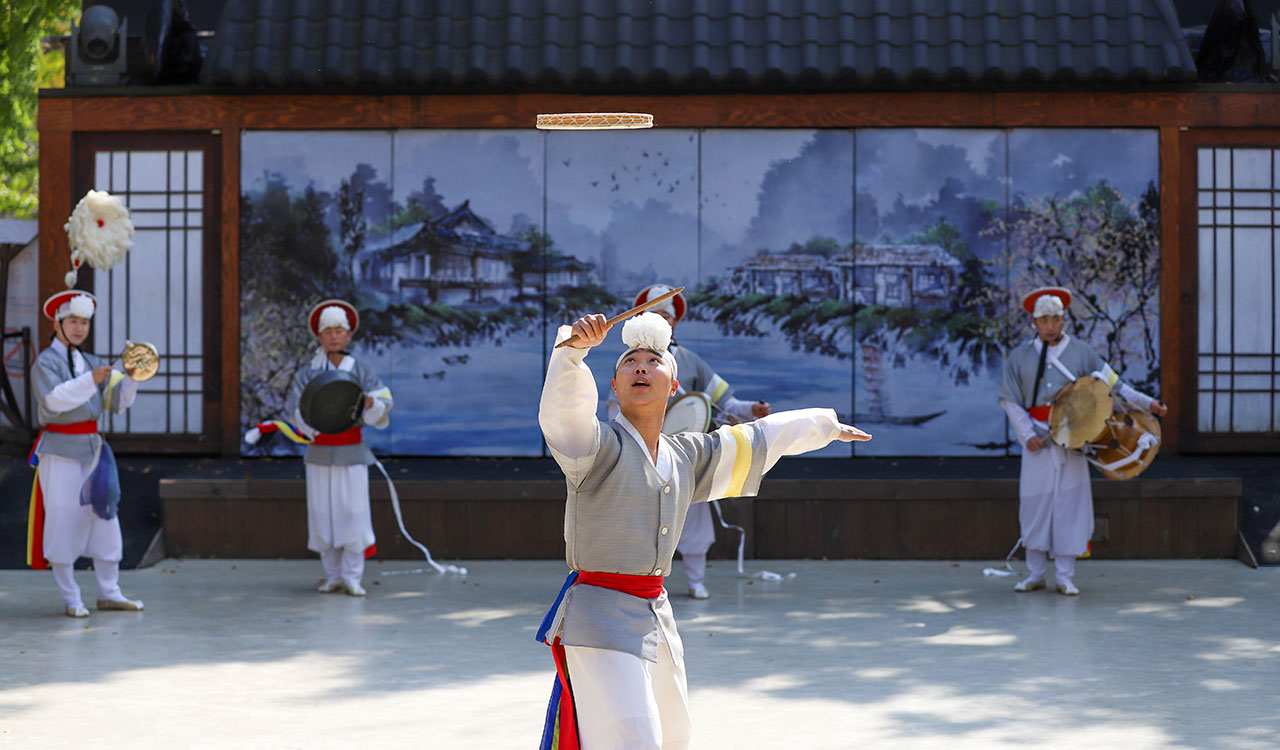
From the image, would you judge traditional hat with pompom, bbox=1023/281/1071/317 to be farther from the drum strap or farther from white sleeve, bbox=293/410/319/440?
white sleeve, bbox=293/410/319/440

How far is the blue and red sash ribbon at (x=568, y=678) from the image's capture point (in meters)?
3.78

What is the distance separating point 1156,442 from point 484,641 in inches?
147

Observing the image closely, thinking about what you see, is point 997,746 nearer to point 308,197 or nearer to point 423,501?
point 423,501

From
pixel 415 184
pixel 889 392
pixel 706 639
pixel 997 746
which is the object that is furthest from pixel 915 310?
pixel 997 746

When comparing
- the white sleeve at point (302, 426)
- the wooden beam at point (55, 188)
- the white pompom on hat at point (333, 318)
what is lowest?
the white sleeve at point (302, 426)

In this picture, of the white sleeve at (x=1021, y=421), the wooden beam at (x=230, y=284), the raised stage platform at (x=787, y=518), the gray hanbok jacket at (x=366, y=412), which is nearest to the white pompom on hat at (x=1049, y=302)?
the white sleeve at (x=1021, y=421)

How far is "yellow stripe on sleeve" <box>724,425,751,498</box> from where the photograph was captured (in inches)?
160

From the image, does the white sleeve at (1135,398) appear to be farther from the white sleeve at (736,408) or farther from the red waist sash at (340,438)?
the red waist sash at (340,438)

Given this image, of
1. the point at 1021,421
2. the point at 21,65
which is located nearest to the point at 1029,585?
the point at 1021,421

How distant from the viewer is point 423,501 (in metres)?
9.12

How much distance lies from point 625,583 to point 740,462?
0.49 meters

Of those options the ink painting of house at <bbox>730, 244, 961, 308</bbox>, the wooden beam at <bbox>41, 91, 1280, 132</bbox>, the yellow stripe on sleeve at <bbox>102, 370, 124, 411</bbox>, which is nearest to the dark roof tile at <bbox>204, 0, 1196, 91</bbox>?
the wooden beam at <bbox>41, 91, 1280, 132</bbox>

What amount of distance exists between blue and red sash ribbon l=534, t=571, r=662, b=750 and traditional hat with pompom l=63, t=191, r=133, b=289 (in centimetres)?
477

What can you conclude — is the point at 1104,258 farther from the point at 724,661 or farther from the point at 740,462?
the point at 740,462
